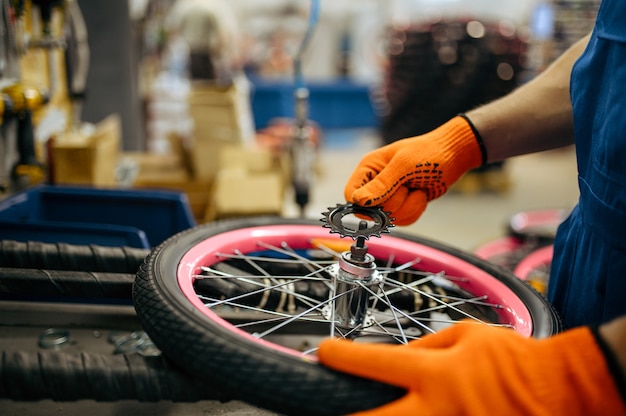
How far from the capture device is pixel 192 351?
0.67m

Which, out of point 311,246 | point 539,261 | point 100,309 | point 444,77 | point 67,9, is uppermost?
point 67,9

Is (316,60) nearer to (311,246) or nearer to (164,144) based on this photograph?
(164,144)

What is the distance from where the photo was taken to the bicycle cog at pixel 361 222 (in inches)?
35.3

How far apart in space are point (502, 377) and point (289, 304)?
0.64 meters

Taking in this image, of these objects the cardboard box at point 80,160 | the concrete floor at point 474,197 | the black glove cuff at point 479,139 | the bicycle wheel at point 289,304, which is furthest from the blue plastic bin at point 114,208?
the concrete floor at point 474,197

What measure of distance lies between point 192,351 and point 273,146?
4.16 m

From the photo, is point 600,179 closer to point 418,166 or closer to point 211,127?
point 418,166

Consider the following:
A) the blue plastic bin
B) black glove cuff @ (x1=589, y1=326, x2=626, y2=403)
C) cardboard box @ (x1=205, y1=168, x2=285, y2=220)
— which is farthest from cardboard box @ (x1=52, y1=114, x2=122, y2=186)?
black glove cuff @ (x1=589, y1=326, x2=626, y2=403)

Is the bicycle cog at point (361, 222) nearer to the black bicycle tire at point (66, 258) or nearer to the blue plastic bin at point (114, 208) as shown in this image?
the black bicycle tire at point (66, 258)

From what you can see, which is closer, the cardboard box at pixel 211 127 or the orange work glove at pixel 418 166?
the orange work glove at pixel 418 166

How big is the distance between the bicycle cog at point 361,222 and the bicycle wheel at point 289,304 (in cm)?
13

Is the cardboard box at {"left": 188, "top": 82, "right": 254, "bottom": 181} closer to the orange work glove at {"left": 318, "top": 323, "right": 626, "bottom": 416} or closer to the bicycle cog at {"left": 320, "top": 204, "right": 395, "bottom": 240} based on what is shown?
the bicycle cog at {"left": 320, "top": 204, "right": 395, "bottom": 240}

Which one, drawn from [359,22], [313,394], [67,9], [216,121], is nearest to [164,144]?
[216,121]

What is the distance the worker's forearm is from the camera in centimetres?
105
